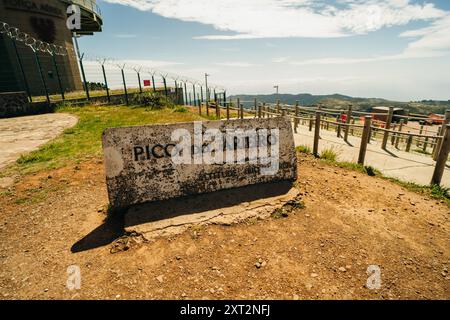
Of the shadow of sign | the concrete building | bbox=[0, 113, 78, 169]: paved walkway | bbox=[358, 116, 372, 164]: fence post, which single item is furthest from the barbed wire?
bbox=[358, 116, 372, 164]: fence post

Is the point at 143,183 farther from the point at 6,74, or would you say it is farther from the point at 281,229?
the point at 6,74

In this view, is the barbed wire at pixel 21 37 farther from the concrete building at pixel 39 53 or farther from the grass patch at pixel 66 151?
the grass patch at pixel 66 151

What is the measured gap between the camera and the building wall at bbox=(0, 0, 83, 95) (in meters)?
17.2

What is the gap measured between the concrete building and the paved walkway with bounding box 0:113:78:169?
4.61 metres

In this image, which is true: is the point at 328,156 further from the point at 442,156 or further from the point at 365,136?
the point at 442,156

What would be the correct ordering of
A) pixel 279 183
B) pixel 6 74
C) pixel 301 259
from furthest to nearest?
pixel 6 74, pixel 279 183, pixel 301 259

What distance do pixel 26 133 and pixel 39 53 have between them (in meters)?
14.2

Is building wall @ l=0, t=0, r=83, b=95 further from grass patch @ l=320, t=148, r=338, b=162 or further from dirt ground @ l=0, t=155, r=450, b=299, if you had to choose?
grass patch @ l=320, t=148, r=338, b=162

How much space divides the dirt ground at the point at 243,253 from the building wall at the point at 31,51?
709 inches

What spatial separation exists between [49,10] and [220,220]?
81.9ft

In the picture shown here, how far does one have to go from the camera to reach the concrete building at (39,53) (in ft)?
56.2

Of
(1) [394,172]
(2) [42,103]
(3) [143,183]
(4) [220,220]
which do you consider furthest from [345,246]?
(2) [42,103]
